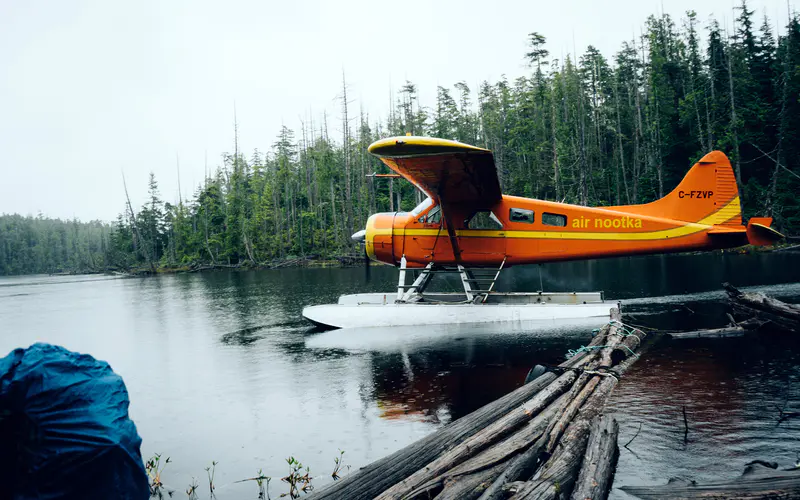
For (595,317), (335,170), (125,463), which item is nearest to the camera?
(125,463)

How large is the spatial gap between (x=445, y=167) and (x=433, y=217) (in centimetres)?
206

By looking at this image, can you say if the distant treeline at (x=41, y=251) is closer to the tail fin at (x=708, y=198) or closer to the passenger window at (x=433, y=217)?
the passenger window at (x=433, y=217)

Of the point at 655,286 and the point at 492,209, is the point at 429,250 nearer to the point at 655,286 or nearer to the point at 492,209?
the point at 492,209

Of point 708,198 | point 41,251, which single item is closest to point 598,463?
point 708,198

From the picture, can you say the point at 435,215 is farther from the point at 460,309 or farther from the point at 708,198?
the point at 708,198

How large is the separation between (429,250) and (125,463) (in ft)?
29.9

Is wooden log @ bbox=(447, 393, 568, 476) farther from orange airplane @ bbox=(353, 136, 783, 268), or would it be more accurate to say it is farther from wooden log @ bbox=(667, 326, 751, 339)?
orange airplane @ bbox=(353, 136, 783, 268)

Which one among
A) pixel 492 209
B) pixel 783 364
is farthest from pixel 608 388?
pixel 492 209

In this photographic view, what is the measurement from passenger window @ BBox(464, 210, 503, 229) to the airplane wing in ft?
0.73

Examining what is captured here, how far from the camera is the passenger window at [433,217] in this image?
36.8 ft

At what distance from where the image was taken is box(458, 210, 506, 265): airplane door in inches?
429

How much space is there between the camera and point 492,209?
10914mm

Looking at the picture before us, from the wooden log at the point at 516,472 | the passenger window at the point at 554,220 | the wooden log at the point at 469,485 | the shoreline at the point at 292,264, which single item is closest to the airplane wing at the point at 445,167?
the passenger window at the point at 554,220

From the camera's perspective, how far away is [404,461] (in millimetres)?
3133
